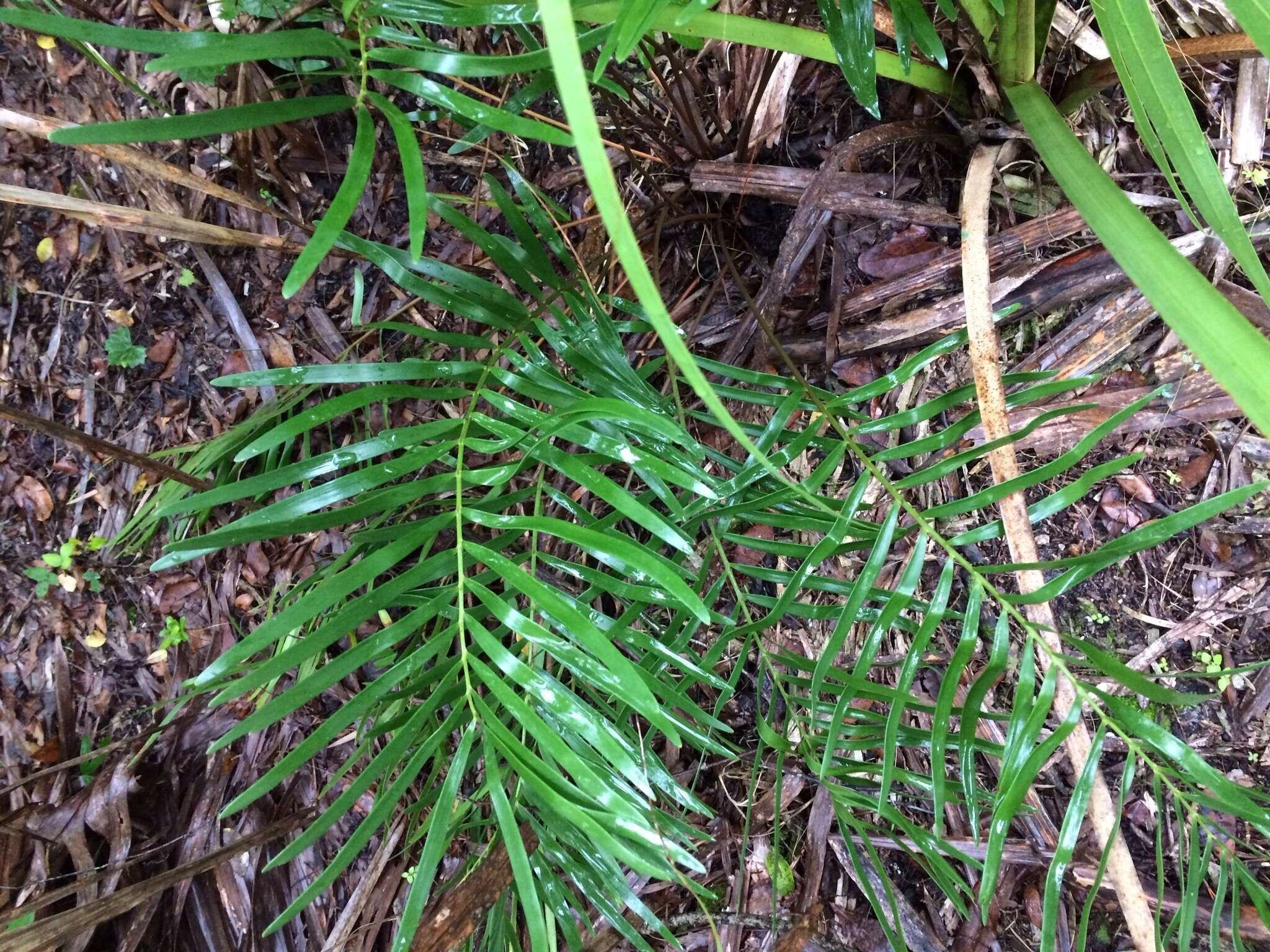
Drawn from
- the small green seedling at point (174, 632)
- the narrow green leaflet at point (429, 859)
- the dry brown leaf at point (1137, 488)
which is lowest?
the small green seedling at point (174, 632)

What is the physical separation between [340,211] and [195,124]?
0.10m

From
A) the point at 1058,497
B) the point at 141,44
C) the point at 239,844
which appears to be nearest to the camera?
the point at 141,44

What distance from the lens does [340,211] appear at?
420 millimetres

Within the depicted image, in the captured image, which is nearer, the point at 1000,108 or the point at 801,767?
the point at 1000,108

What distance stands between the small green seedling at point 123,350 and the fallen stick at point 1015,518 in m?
1.11

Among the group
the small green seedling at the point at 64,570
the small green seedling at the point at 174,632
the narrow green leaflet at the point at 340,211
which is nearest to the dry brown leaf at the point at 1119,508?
the narrow green leaflet at the point at 340,211

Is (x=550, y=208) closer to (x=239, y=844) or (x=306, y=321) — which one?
(x=306, y=321)

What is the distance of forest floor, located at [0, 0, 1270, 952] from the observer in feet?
2.50

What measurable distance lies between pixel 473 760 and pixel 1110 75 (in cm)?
88

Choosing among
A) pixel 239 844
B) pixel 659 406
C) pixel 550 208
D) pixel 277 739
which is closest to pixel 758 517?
pixel 659 406

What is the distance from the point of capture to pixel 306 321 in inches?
38.4

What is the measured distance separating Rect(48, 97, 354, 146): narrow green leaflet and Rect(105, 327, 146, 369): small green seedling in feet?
2.41

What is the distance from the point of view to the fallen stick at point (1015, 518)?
22.8 inches

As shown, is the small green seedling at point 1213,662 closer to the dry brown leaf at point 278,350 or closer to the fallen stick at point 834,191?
the fallen stick at point 834,191
